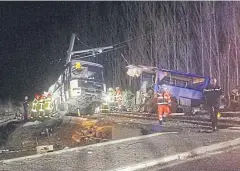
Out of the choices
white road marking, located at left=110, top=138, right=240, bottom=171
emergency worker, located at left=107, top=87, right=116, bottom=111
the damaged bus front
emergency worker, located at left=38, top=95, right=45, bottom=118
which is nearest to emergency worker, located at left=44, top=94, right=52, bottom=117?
emergency worker, located at left=38, top=95, right=45, bottom=118

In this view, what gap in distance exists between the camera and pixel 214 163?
23.7 ft

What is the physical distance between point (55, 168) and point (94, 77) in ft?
55.0

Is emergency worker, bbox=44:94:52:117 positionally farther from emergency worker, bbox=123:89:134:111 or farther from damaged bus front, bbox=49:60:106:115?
emergency worker, bbox=123:89:134:111

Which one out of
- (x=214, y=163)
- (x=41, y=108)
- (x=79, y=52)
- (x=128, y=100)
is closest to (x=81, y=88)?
(x=41, y=108)

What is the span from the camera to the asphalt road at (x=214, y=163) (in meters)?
6.81

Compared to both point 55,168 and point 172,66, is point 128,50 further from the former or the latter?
point 55,168

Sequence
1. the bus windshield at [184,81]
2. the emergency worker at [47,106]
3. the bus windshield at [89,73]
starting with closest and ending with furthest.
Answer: the bus windshield at [184,81] → the bus windshield at [89,73] → the emergency worker at [47,106]

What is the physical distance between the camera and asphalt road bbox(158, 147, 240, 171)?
6.81 metres

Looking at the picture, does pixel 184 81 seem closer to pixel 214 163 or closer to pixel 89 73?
pixel 89 73

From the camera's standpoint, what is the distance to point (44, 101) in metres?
24.5

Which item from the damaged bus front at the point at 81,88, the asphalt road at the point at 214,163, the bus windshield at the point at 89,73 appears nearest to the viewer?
the asphalt road at the point at 214,163

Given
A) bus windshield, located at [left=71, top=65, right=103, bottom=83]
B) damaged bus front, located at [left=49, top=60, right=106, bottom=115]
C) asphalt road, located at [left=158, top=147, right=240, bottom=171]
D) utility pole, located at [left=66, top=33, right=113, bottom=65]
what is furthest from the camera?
utility pole, located at [left=66, top=33, right=113, bottom=65]

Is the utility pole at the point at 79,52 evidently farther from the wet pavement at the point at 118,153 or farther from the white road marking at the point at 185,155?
the white road marking at the point at 185,155

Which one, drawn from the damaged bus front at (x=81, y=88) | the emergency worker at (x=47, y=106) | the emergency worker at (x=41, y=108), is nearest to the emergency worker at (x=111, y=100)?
the damaged bus front at (x=81, y=88)
